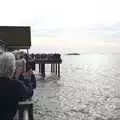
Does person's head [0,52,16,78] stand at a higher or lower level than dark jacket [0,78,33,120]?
higher

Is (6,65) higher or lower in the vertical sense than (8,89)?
higher

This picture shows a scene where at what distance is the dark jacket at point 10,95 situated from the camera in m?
4.36

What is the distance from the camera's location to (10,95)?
444 cm

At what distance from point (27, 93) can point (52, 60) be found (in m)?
38.8

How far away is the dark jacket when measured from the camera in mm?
4355

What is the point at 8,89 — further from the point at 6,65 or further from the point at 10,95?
the point at 6,65

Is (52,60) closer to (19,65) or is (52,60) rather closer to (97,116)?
(97,116)

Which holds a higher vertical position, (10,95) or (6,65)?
(6,65)

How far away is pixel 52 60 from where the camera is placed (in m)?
A: 43.4

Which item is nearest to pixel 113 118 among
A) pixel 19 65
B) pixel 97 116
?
pixel 97 116

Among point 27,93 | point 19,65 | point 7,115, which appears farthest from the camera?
point 19,65

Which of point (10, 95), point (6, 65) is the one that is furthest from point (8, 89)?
point (6, 65)

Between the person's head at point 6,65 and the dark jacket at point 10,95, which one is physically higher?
the person's head at point 6,65

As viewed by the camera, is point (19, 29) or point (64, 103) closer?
point (64, 103)
